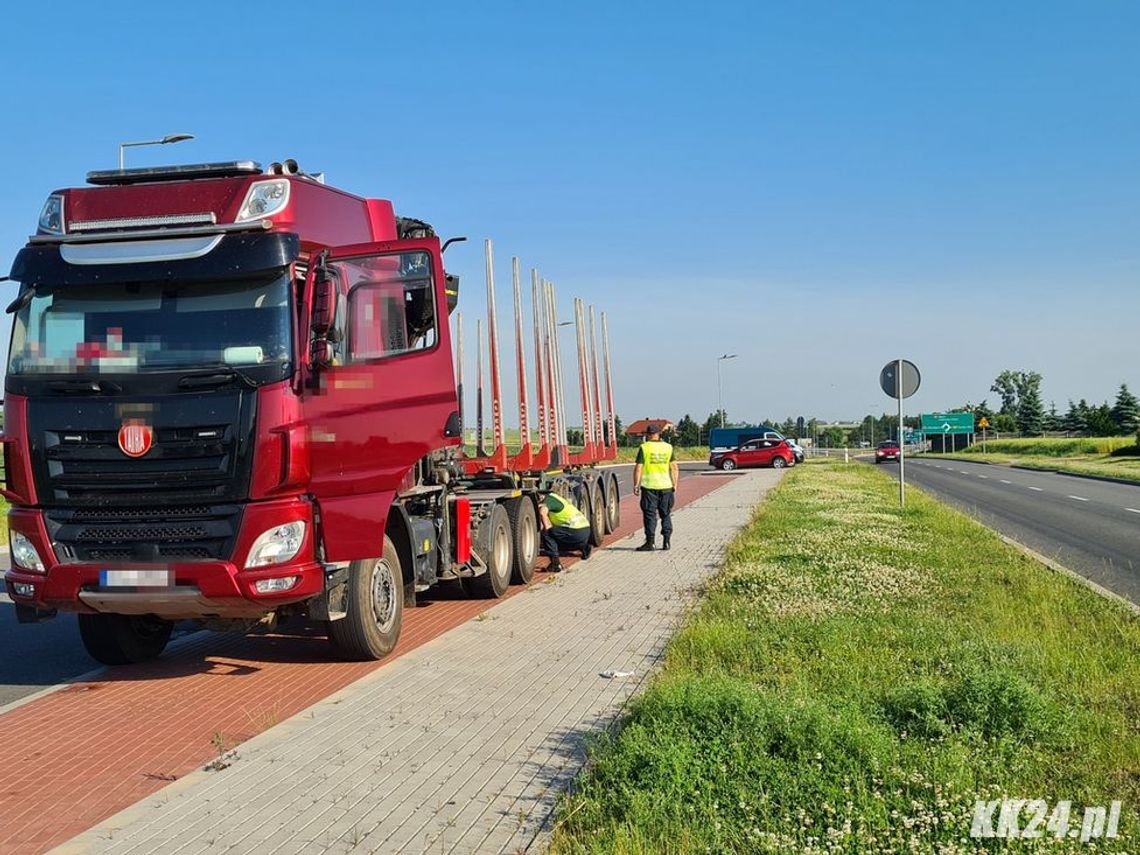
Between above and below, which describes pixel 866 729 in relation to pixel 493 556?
below

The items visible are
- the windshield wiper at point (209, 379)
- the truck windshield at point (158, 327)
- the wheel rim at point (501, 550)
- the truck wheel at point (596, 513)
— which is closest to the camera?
the windshield wiper at point (209, 379)

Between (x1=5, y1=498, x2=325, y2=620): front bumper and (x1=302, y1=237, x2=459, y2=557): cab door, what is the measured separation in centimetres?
35

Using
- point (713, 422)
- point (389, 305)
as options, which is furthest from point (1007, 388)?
point (389, 305)

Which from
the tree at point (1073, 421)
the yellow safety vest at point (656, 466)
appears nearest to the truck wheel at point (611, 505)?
the yellow safety vest at point (656, 466)

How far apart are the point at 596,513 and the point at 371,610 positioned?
9022 mm

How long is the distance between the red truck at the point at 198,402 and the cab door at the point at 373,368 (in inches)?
0.9

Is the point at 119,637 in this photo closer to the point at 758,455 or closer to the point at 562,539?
the point at 562,539

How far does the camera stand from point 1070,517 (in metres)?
20.6

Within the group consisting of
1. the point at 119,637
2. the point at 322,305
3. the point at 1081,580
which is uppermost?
the point at 322,305

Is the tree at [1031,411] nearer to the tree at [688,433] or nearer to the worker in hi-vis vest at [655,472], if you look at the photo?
the tree at [688,433]

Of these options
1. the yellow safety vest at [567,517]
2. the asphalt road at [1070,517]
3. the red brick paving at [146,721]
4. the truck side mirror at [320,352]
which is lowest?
the asphalt road at [1070,517]

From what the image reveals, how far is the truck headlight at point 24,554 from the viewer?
6.97m

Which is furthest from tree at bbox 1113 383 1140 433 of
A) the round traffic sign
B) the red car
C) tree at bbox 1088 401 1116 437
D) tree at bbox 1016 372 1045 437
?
the round traffic sign

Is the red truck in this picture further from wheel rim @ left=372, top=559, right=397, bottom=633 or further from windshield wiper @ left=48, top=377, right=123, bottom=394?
wheel rim @ left=372, top=559, right=397, bottom=633
